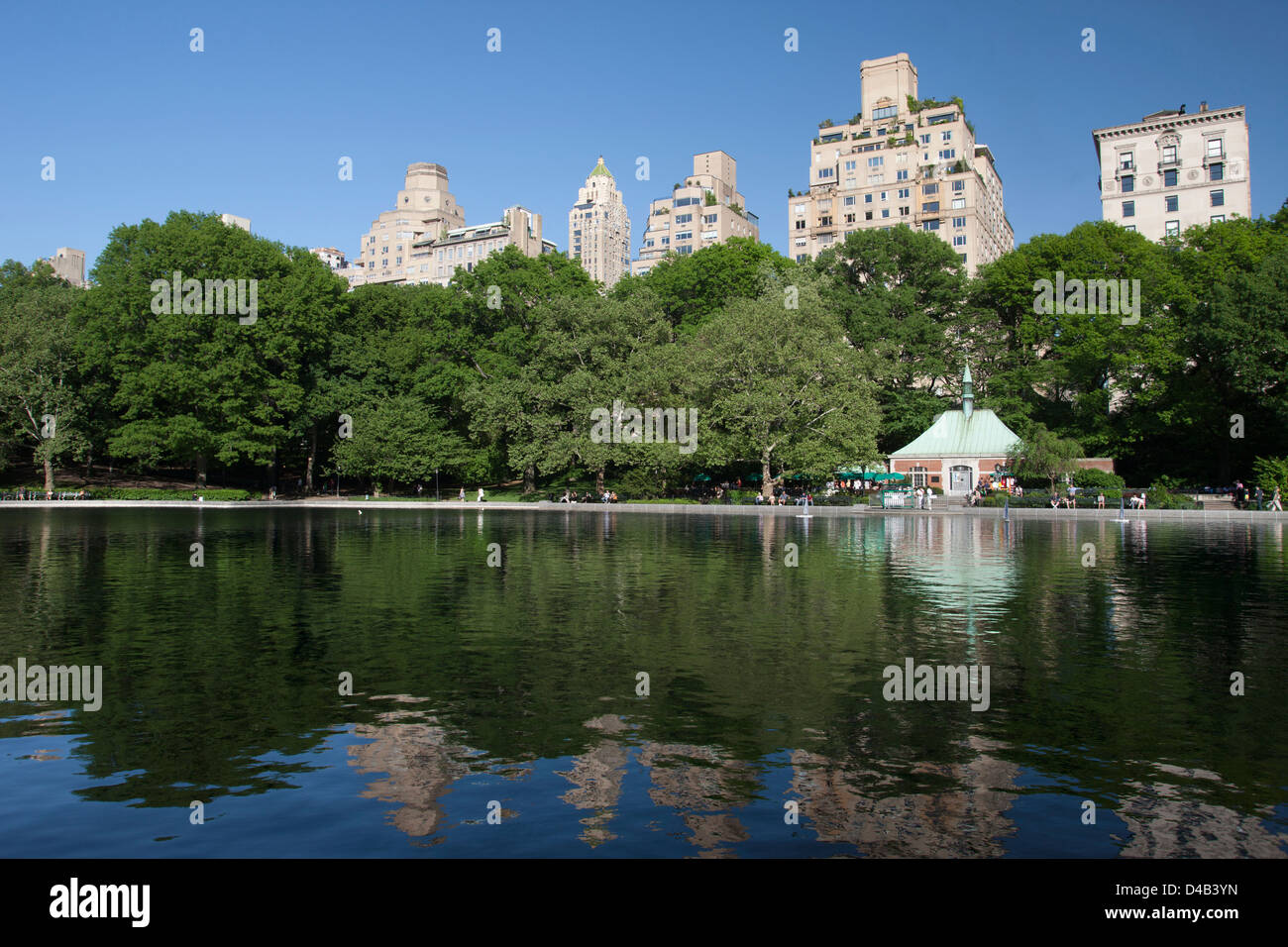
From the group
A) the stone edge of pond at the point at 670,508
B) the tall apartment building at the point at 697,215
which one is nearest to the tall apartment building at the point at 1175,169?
the stone edge of pond at the point at 670,508

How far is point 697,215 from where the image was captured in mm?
187000

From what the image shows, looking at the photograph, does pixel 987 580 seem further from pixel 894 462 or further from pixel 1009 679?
pixel 894 462

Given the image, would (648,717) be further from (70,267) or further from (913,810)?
(70,267)

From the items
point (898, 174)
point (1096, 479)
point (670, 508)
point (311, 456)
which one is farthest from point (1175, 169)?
point (311, 456)

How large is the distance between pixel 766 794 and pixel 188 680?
331 inches

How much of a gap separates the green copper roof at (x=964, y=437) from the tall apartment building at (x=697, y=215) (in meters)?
114

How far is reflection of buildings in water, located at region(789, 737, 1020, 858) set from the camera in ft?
23.2

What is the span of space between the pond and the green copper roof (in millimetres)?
50884

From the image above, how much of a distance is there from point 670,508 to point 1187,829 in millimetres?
57603

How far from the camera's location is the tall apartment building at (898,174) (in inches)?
5477

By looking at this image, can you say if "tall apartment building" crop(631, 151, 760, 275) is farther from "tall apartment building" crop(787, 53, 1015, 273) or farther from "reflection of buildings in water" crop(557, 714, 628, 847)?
"reflection of buildings in water" crop(557, 714, 628, 847)

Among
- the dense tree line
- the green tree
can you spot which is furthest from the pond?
the green tree

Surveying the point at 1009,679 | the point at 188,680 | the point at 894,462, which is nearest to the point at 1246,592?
the point at 1009,679

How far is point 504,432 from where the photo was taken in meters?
78.7
